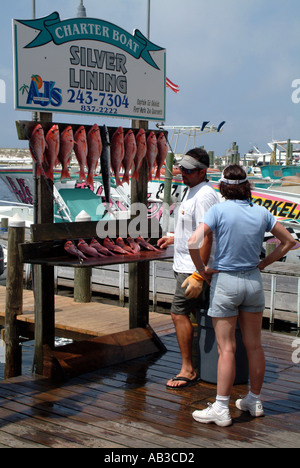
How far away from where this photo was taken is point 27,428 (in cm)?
405

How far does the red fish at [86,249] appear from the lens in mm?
5254

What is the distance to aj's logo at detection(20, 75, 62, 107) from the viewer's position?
488 centimetres

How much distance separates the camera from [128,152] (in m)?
5.59

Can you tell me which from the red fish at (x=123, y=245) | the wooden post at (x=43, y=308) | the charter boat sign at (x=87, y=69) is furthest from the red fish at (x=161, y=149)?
the wooden post at (x=43, y=308)

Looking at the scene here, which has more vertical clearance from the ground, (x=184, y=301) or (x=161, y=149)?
(x=161, y=149)

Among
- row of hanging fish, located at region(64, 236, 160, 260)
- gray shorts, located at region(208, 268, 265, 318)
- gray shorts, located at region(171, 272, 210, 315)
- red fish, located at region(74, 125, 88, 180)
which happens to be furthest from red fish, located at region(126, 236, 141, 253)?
gray shorts, located at region(208, 268, 265, 318)

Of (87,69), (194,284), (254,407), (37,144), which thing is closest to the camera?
(254,407)

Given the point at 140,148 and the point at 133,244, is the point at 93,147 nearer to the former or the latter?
the point at 140,148

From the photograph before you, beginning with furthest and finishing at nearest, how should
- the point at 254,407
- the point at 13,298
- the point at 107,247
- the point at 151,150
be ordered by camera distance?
the point at 13,298 < the point at 151,150 < the point at 107,247 < the point at 254,407

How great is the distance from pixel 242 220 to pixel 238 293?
0.51 metres

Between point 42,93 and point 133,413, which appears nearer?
point 133,413

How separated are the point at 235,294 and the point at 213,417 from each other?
0.90 meters

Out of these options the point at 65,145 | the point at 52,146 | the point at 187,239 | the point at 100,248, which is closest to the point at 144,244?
the point at 100,248
